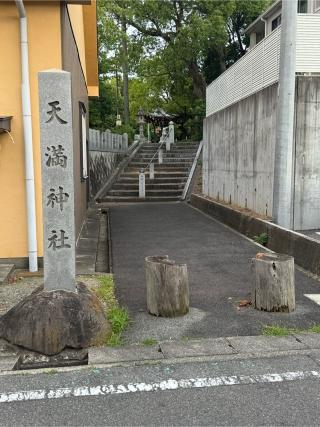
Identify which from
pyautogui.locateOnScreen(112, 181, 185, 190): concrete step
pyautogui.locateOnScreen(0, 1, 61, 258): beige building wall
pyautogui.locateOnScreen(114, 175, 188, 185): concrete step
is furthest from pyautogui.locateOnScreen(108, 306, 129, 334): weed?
pyautogui.locateOnScreen(114, 175, 188, 185): concrete step

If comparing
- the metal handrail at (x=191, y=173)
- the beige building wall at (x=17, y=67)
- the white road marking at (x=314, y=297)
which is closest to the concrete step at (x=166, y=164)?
the metal handrail at (x=191, y=173)

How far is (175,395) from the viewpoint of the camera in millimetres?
3512

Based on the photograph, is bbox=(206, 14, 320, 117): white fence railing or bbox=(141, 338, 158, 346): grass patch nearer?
bbox=(141, 338, 158, 346): grass patch

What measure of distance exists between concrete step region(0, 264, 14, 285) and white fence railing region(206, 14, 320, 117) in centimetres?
681

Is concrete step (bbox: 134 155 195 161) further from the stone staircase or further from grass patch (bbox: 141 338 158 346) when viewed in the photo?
grass patch (bbox: 141 338 158 346)

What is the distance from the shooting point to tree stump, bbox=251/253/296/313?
5371 mm

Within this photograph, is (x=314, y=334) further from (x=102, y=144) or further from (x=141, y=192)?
(x=102, y=144)

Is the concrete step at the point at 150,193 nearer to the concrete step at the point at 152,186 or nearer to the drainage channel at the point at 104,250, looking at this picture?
the concrete step at the point at 152,186

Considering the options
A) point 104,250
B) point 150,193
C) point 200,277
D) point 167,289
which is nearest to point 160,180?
point 150,193

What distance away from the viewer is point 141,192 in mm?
19016

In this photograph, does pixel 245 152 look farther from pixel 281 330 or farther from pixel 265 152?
pixel 281 330

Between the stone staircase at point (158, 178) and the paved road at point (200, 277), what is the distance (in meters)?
5.67

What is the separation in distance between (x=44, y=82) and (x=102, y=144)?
15937 mm

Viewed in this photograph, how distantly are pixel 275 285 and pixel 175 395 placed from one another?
2.33 meters
